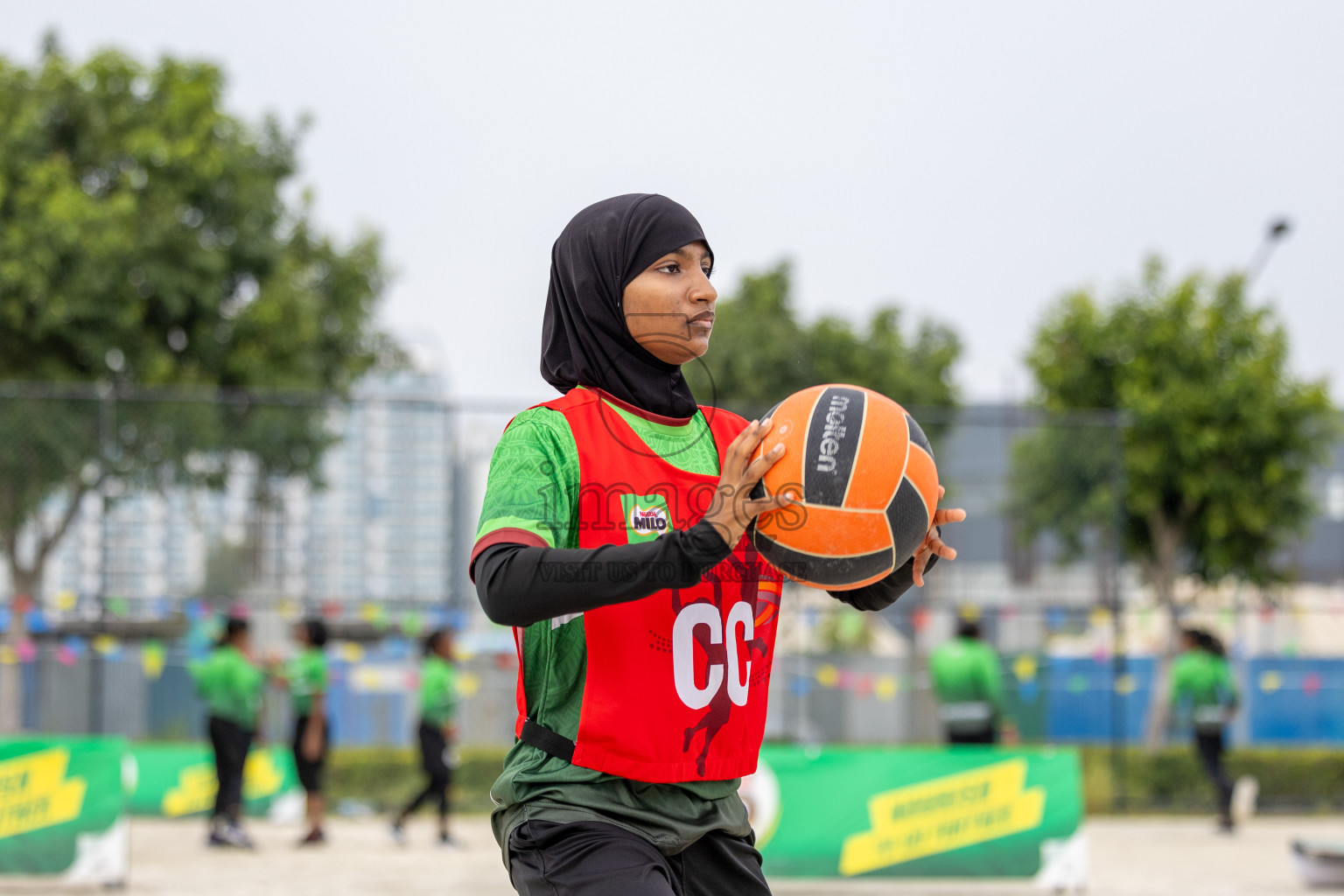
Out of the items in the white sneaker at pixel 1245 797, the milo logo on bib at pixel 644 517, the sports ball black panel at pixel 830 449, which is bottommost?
the white sneaker at pixel 1245 797

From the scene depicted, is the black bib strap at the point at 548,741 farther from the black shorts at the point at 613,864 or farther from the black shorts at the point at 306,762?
the black shorts at the point at 306,762

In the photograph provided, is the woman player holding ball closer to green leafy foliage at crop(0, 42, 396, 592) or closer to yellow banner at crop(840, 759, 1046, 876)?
yellow banner at crop(840, 759, 1046, 876)

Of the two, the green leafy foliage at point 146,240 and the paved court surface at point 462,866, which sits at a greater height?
the green leafy foliage at point 146,240

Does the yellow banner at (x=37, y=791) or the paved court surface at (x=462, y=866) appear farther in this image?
the paved court surface at (x=462, y=866)

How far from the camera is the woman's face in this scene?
2.52 m

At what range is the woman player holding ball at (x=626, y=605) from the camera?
229 cm

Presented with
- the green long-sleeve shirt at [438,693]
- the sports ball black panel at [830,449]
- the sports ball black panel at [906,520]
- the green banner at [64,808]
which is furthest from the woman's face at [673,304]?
Result: the green long-sleeve shirt at [438,693]

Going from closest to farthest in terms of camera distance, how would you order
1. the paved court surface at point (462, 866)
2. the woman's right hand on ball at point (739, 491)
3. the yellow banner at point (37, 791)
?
1. the woman's right hand on ball at point (739, 491)
2. the yellow banner at point (37, 791)
3. the paved court surface at point (462, 866)

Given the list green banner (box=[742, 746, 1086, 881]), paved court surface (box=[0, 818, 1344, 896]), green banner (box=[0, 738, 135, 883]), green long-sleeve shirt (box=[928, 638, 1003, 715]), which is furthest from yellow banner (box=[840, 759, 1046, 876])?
green banner (box=[0, 738, 135, 883])

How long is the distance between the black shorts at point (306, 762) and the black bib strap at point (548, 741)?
9468 mm

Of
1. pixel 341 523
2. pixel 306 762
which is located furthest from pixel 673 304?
pixel 341 523

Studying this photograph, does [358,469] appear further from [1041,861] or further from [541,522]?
[541,522]

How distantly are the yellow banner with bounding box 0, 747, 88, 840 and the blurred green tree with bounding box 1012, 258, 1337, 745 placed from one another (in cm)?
1267

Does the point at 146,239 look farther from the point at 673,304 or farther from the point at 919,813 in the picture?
the point at 673,304
